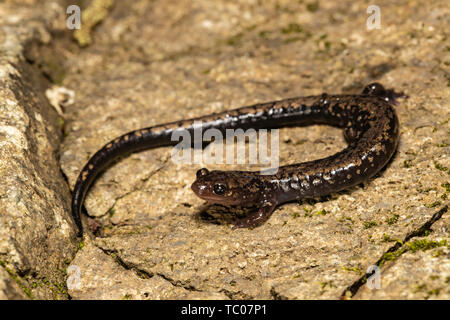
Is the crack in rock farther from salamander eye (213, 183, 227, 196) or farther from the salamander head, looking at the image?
salamander eye (213, 183, 227, 196)

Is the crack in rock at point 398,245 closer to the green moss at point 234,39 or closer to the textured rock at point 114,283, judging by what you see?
the textured rock at point 114,283

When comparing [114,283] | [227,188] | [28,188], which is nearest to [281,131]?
[227,188]

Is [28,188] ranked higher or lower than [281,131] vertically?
lower

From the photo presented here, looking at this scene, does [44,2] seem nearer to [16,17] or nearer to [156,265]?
[16,17]

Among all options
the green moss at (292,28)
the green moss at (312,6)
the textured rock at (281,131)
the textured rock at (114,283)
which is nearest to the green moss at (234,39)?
the textured rock at (281,131)

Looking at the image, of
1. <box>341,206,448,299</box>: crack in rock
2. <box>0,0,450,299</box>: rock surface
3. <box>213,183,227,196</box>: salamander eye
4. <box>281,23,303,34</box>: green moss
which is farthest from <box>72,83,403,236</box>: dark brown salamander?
<box>281,23,303,34</box>: green moss

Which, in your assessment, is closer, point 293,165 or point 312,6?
point 293,165

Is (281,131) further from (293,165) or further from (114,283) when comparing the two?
(114,283)
